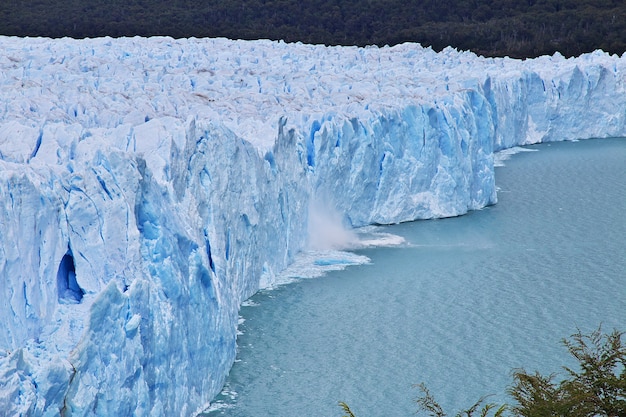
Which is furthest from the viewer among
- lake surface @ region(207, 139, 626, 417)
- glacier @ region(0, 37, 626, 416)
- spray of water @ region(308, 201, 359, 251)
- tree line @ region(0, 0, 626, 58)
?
tree line @ region(0, 0, 626, 58)

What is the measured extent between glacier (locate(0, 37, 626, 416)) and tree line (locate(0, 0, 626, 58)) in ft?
43.6

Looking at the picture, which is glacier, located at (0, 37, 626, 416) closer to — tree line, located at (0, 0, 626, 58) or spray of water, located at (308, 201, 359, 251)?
spray of water, located at (308, 201, 359, 251)

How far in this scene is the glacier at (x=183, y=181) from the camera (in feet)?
23.7

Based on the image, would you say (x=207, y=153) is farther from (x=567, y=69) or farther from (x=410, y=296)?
(x=567, y=69)

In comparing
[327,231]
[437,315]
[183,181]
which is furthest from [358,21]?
[183,181]

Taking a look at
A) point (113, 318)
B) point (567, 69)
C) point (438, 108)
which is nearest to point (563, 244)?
point (438, 108)

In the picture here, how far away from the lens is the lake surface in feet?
31.7

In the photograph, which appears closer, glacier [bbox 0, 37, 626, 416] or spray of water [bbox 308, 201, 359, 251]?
glacier [bbox 0, 37, 626, 416]

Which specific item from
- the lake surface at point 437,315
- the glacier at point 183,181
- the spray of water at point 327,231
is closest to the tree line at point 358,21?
the glacier at point 183,181

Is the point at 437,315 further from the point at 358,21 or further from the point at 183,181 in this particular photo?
the point at 358,21

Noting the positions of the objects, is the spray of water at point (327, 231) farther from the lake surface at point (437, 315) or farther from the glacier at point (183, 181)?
the lake surface at point (437, 315)

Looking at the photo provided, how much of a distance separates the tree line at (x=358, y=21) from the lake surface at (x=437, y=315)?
77.2 ft

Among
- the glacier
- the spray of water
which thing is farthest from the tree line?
the spray of water

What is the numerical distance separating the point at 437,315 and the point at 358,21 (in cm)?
3396
